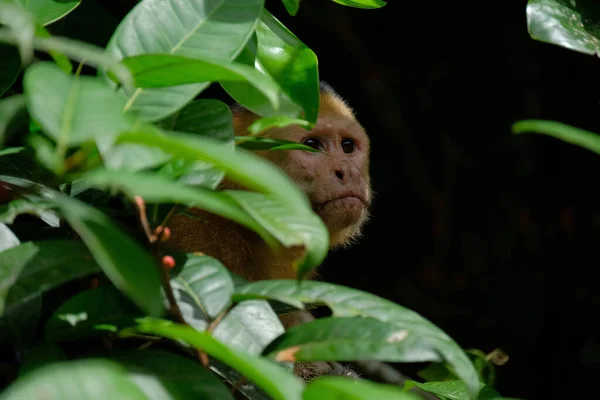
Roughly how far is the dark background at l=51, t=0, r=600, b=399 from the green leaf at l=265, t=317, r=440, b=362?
10.2ft

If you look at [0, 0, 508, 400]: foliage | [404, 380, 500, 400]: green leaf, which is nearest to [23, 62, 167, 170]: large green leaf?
[0, 0, 508, 400]: foliage

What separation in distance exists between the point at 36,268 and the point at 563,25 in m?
Result: 1.08

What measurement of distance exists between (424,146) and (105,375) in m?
3.89

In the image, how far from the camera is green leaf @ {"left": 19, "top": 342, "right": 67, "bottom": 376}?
89 cm

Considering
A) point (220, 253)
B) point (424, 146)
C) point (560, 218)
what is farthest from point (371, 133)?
point (220, 253)

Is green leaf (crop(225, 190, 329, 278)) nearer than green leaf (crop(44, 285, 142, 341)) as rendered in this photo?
Yes

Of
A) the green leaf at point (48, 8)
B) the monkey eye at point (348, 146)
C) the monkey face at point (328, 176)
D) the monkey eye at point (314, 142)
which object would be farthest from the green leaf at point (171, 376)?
the monkey eye at point (348, 146)

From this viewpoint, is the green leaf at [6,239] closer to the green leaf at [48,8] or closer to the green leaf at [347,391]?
the green leaf at [48,8]

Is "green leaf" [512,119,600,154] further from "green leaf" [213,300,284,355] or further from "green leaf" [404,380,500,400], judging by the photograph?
"green leaf" [404,380,500,400]

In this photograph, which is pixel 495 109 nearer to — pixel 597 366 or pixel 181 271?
pixel 597 366

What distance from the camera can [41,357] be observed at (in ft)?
2.97

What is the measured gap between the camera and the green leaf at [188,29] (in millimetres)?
1051

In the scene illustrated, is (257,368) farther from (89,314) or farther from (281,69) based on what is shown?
(281,69)

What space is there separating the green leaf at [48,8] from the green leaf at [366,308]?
0.49 m
